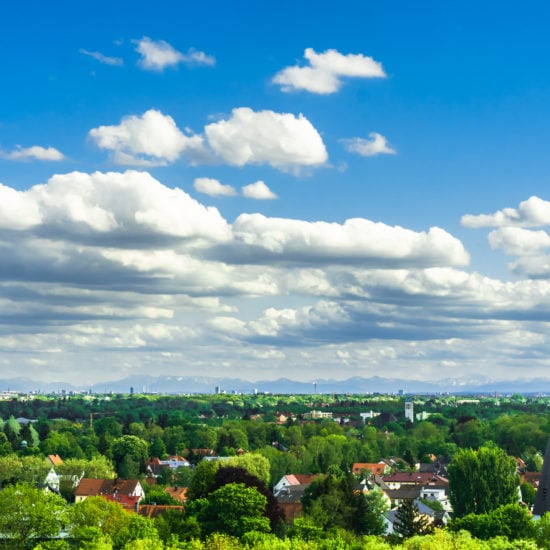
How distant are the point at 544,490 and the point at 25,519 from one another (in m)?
40.0

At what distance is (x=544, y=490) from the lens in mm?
64312

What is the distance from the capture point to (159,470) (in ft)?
558

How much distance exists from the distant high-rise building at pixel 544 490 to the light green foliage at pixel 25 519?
36.8m

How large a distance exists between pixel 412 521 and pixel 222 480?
696 inches

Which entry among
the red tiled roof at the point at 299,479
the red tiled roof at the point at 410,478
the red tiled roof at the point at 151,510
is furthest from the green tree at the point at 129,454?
the red tiled roof at the point at 151,510

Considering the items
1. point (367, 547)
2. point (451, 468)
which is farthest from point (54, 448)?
point (367, 547)

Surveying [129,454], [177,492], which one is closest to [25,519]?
[177,492]

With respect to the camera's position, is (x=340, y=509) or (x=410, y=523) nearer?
(x=410, y=523)

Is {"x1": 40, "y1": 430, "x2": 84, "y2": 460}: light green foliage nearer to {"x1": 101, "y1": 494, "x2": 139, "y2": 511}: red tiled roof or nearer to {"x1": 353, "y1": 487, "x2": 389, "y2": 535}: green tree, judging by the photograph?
{"x1": 101, "y1": 494, "x2": 139, "y2": 511}: red tiled roof

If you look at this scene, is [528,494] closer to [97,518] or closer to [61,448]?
[97,518]

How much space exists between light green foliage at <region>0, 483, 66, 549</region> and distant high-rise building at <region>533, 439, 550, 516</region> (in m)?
36.8

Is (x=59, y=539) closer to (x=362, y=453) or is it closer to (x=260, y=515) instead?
(x=260, y=515)

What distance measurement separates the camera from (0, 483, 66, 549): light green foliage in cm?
7825

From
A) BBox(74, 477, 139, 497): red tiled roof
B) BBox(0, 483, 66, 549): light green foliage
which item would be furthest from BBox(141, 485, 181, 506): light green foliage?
BBox(0, 483, 66, 549): light green foliage
